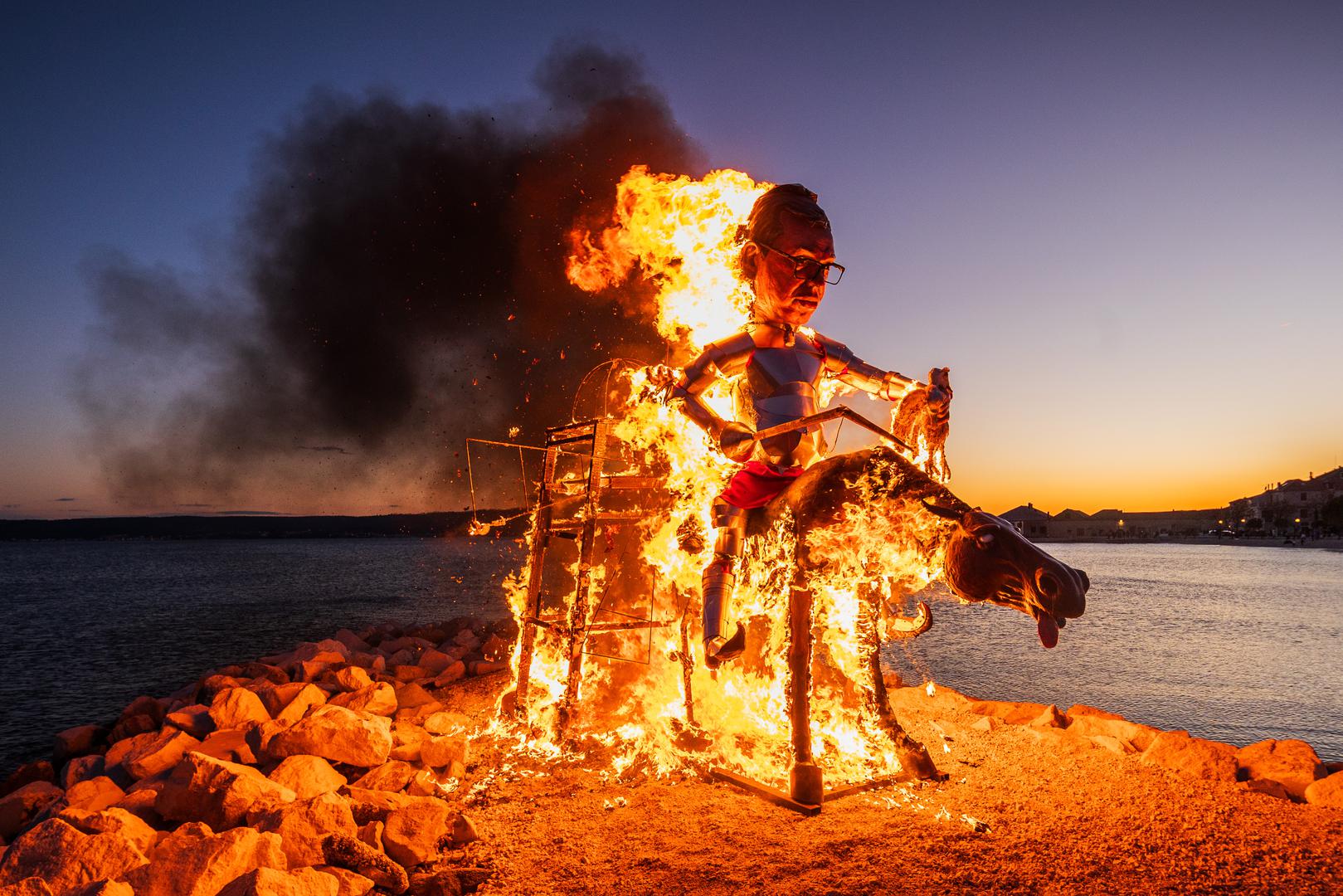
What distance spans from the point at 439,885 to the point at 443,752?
222cm

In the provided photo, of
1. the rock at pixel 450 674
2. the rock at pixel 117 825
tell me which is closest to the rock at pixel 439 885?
the rock at pixel 117 825

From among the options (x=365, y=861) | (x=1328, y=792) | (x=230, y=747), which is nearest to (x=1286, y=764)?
(x=1328, y=792)

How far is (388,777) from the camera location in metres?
5.49

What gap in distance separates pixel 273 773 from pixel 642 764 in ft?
9.23

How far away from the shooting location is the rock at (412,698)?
860 centimetres

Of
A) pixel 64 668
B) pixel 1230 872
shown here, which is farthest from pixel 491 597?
pixel 1230 872

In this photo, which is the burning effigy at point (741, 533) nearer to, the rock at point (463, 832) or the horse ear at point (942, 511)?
the horse ear at point (942, 511)

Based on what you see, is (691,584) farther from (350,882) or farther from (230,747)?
(230,747)

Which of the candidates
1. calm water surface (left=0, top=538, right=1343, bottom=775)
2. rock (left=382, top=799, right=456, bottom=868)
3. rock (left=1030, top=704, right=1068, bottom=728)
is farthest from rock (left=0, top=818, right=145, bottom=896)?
calm water surface (left=0, top=538, right=1343, bottom=775)

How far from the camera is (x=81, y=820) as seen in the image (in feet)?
15.3

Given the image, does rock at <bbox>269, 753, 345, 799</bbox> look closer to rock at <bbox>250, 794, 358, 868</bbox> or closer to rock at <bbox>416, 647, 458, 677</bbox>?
rock at <bbox>250, 794, 358, 868</bbox>

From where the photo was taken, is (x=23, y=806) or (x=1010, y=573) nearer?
(x=1010, y=573)

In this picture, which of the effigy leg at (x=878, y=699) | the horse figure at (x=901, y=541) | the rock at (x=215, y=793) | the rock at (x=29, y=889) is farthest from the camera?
the rock at (x=215, y=793)

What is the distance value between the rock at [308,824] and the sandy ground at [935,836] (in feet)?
2.74
